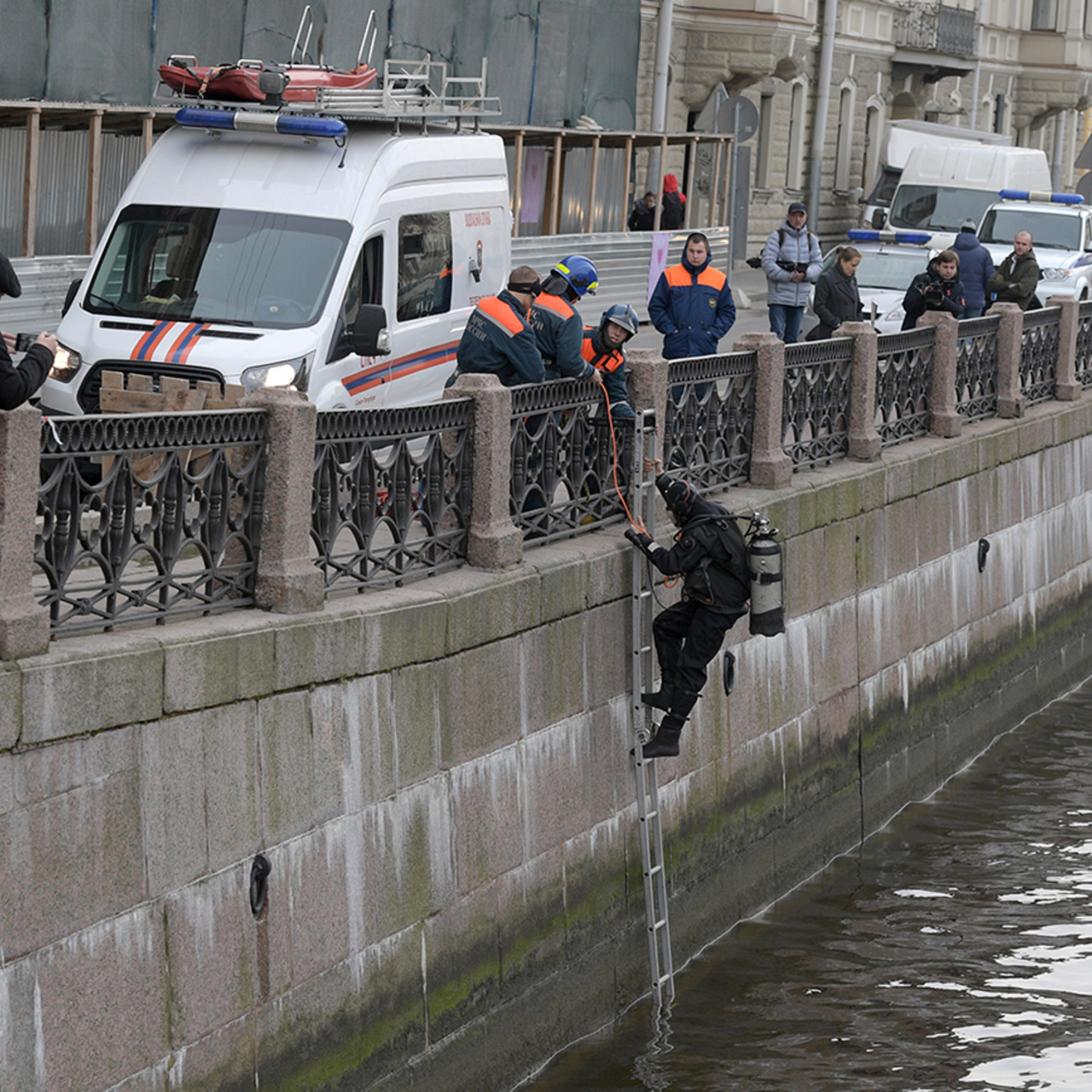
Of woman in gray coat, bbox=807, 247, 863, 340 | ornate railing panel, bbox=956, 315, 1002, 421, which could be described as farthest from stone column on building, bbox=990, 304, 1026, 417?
woman in gray coat, bbox=807, 247, 863, 340

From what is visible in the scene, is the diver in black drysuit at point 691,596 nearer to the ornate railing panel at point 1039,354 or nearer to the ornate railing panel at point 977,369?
the ornate railing panel at point 977,369

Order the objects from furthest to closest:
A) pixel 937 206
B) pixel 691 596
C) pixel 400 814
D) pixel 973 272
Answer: pixel 937 206 < pixel 973 272 < pixel 691 596 < pixel 400 814

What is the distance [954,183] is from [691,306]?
22.5m

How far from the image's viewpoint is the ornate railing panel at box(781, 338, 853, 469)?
45.1ft

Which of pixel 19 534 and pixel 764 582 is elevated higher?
pixel 19 534

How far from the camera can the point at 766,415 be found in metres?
13.1

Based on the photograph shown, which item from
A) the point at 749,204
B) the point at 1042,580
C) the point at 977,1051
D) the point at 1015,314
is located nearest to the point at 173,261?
the point at 977,1051

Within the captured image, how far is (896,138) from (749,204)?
2650 millimetres

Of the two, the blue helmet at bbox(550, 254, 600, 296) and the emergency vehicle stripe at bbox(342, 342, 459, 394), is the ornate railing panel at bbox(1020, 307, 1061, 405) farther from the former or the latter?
the blue helmet at bbox(550, 254, 600, 296)

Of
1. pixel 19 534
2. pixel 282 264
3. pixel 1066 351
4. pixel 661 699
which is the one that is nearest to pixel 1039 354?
pixel 1066 351

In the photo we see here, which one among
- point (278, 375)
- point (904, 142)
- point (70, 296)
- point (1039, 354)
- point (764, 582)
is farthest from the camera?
point (904, 142)

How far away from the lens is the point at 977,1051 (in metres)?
11.1

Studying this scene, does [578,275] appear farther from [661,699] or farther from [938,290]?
[938,290]

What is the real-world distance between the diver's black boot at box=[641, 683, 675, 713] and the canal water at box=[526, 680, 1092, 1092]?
1.50 m
